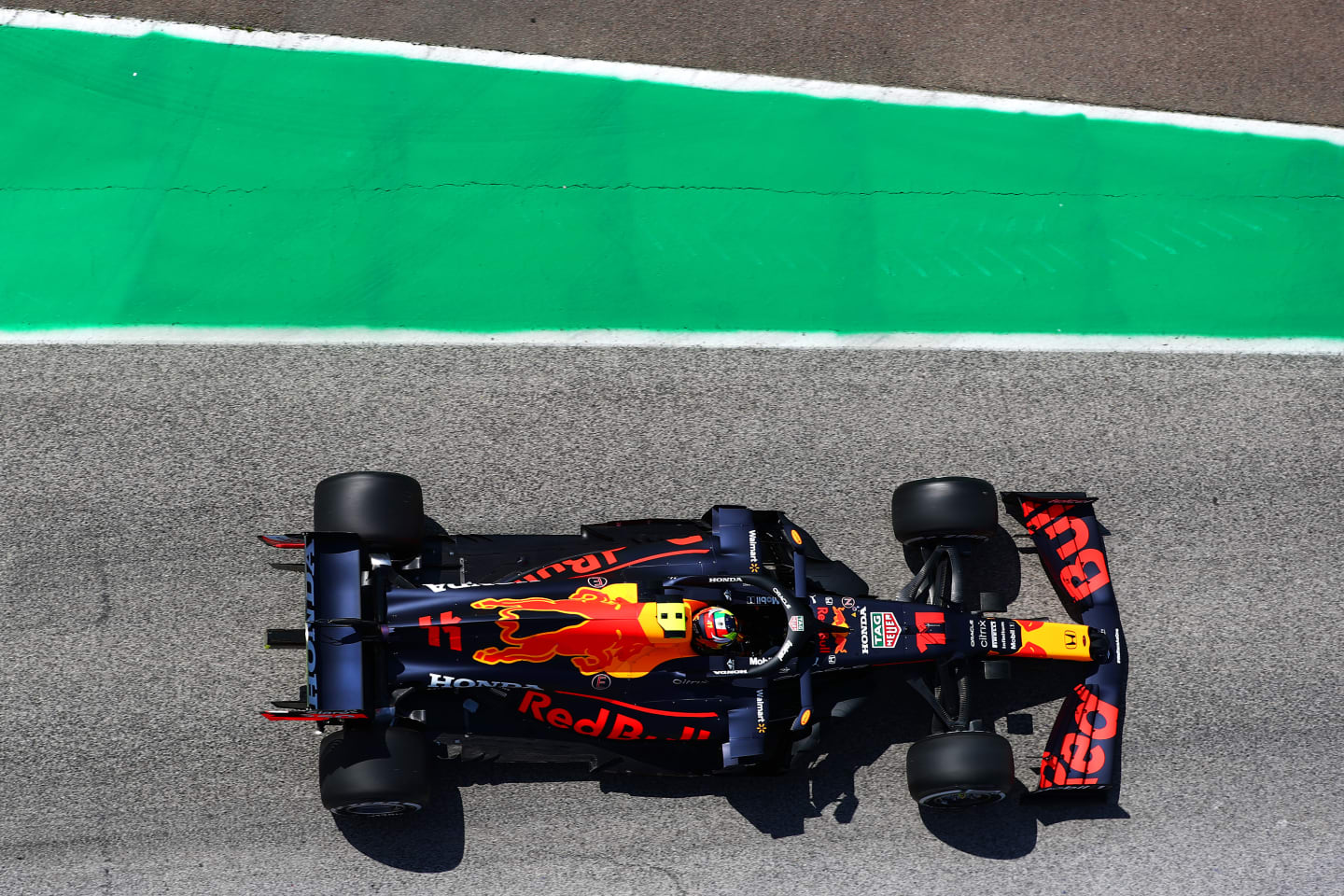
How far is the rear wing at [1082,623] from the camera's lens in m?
6.23

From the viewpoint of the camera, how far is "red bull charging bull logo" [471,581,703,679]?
570 cm

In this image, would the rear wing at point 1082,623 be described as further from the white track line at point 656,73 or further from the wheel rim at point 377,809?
the wheel rim at point 377,809

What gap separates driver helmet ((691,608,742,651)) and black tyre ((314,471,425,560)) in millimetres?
1833

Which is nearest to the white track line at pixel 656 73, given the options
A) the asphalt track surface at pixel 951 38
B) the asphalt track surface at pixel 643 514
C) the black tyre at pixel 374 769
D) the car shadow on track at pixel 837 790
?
the asphalt track surface at pixel 951 38

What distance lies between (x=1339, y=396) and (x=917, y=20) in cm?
425

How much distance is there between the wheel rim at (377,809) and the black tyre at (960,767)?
121 inches

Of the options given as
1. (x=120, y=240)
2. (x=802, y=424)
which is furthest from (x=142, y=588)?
(x=802, y=424)

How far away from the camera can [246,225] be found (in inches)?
273

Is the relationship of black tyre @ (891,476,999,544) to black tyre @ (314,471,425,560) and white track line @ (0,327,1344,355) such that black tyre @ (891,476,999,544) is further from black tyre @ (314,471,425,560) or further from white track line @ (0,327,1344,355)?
black tyre @ (314,471,425,560)

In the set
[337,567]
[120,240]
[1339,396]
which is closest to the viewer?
[337,567]

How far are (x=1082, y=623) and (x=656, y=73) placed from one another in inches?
196

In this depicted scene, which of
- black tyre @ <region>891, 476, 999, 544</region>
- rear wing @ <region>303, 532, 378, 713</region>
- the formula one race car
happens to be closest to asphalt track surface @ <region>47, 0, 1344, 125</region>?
black tyre @ <region>891, 476, 999, 544</region>

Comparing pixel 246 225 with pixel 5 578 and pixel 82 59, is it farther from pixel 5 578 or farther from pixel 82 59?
pixel 5 578

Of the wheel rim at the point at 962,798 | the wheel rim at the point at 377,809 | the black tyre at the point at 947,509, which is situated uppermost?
the black tyre at the point at 947,509
